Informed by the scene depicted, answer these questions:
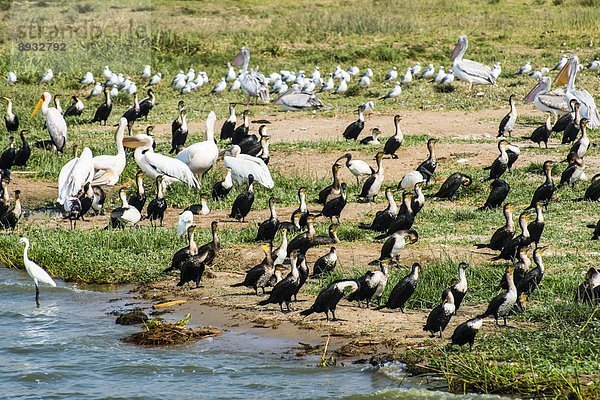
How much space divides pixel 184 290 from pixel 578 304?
4.10m

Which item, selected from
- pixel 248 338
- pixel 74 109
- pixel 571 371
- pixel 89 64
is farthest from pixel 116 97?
pixel 571 371

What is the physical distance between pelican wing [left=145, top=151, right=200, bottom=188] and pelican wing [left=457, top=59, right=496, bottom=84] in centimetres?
978

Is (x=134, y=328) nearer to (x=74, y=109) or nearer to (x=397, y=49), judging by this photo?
(x=74, y=109)

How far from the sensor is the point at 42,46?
2945 cm

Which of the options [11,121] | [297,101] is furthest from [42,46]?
[297,101]

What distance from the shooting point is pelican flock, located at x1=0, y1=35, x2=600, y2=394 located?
981 cm

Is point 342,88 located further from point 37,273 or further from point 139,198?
point 37,273

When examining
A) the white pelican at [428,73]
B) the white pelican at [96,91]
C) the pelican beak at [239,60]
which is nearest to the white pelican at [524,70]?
the white pelican at [428,73]

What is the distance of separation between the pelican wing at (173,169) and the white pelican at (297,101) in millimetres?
6563

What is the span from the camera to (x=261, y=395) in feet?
27.2

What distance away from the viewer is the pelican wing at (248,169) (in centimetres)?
1462

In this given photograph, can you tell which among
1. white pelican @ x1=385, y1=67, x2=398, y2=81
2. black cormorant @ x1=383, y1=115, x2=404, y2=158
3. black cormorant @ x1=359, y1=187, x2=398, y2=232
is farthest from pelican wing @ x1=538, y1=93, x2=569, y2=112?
black cormorant @ x1=359, y1=187, x2=398, y2=232

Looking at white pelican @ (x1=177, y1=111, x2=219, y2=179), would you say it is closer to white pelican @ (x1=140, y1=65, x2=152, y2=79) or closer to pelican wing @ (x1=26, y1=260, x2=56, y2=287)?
pelican wing @ (x1=26, y1=260, x2=56, y2=287)

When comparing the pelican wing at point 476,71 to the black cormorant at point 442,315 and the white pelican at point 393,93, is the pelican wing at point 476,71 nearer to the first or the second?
the white pelican at point 393,93
